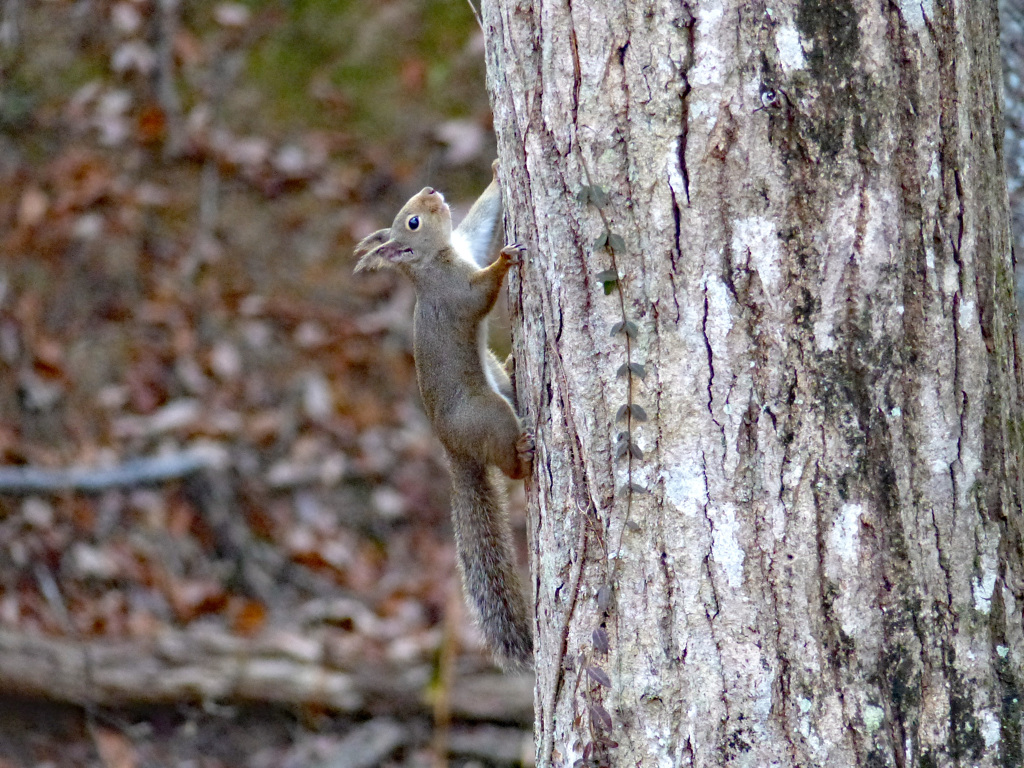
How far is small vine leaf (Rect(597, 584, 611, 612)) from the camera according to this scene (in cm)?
190

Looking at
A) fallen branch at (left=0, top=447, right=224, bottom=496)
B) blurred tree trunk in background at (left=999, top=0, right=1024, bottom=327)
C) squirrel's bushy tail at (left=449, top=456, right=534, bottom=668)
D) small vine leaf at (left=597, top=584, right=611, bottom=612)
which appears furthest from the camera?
fallen branch at (left=0, top=447, right=224, bottom=496)

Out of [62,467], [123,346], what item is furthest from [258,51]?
[62,467]

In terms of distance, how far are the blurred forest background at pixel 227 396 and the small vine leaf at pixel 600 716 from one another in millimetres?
2338

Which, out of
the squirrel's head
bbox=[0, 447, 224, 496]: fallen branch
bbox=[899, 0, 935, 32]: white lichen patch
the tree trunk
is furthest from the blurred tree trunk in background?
bbox=[0, 447, 224, 496]: fallen branch

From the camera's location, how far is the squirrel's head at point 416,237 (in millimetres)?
3176

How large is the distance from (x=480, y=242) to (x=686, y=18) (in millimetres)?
1563

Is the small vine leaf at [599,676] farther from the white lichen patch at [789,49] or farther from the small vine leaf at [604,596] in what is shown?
the white lichen patch at [789,49]

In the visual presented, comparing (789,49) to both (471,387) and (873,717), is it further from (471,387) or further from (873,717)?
(471,387)

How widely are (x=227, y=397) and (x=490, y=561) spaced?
10.1 ft

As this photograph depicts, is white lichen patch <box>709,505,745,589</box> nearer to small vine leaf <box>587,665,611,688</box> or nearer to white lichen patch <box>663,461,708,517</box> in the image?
white lichen patch <box>663,461,708,517</box>

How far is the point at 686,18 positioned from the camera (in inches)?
69.4

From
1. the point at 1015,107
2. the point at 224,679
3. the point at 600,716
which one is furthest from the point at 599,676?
the point at 224,679

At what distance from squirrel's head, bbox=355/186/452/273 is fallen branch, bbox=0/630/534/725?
6.02ft

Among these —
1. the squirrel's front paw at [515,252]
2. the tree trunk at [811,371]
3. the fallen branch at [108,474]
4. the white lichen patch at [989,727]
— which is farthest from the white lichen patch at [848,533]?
the fallen branch at [108,474]
